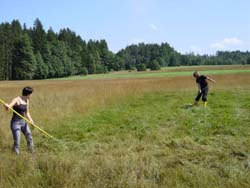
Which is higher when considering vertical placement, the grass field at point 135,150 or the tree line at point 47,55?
the tree line at point 47,55

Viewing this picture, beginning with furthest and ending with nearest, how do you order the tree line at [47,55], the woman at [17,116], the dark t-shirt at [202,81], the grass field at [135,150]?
the tree line at [47,55]
the dark t-shirt at [202,81]
the woman at [17,116]
the grass field at [135,150]

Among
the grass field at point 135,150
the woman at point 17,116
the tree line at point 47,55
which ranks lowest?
the grass field at point 135,150

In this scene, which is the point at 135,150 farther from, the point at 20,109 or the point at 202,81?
the point at 202,81

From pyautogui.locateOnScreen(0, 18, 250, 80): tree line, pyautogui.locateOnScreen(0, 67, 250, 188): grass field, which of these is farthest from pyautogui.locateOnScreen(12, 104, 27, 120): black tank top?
pyautogui.locateOnScreen(0, 18, 250, 80): tree line

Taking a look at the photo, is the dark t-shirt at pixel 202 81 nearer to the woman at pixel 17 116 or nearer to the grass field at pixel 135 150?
the grass field at pixel 135 150

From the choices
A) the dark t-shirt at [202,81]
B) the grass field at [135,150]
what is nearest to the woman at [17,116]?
the grass field at [135,150]

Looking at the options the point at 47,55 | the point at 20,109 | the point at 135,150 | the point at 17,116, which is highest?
the point at 47,55

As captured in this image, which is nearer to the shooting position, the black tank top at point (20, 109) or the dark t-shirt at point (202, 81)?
the black tank top at point (20, 109)

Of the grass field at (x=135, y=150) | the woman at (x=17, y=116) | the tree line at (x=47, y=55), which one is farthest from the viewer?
the tree line at (x=47, y=55)

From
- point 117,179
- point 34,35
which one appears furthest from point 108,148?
point 34,35

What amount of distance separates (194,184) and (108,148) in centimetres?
280

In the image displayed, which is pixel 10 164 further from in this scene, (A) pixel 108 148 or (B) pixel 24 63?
(B) pixel 24 63

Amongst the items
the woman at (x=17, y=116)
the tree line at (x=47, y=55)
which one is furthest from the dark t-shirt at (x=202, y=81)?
the tree line at (x=47, y=55)

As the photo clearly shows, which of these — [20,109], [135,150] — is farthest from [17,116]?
[135,150]
